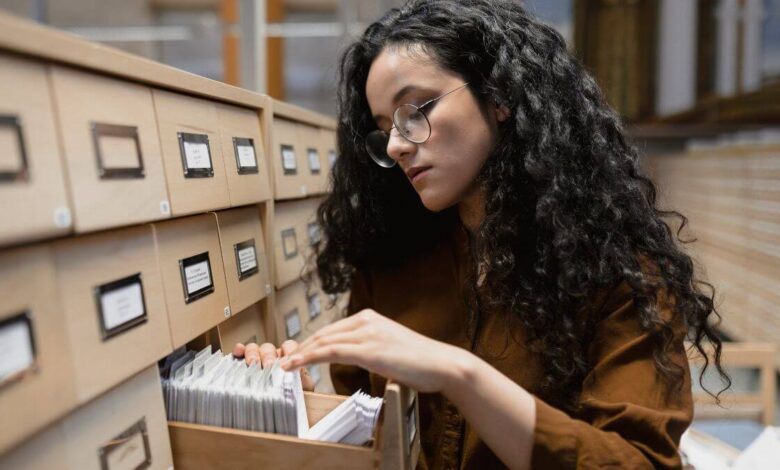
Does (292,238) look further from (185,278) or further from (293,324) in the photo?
(185,278)

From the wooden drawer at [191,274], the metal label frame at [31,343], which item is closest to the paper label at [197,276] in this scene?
the wooden drawer at [191,274]

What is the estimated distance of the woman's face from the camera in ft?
3.62

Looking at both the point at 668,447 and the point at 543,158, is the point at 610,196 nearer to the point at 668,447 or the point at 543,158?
the point at 543,158

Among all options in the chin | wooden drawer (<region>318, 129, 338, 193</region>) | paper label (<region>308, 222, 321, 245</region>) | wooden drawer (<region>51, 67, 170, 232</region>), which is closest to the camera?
wooden drawer (<region>51, 67, 170, 232</region>)

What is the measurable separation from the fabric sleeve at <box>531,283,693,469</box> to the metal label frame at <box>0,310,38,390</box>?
0.64m

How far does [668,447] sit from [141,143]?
2.88ft

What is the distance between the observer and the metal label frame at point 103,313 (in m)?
0.75

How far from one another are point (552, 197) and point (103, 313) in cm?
72

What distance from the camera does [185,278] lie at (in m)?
0.98

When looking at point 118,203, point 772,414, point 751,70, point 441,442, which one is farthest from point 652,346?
point 751,70

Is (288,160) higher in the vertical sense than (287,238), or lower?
higher

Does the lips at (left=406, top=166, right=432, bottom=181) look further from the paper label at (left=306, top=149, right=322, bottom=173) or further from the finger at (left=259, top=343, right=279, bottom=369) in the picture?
the paper label at (left=306, top=149, right=322, bottom=173)

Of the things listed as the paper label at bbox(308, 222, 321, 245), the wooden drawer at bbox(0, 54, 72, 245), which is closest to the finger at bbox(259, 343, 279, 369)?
the wooden drawer at bbox(0, 54, 72, 245)

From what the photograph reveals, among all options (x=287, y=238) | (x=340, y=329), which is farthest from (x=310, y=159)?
(x=340, y=329)
